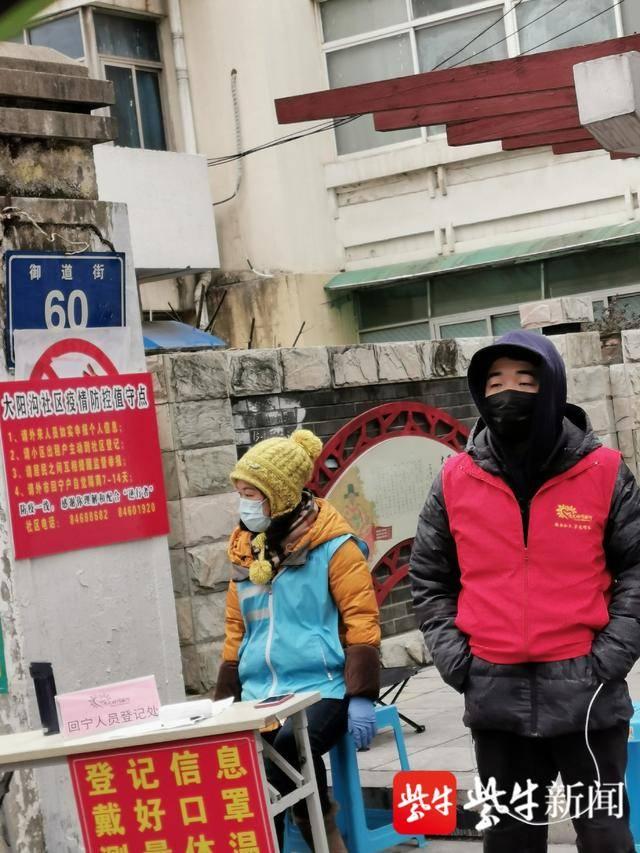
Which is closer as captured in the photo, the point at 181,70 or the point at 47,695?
the point at 47,695

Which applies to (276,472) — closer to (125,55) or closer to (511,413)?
(511,413)

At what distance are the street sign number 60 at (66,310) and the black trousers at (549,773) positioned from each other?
101 inches

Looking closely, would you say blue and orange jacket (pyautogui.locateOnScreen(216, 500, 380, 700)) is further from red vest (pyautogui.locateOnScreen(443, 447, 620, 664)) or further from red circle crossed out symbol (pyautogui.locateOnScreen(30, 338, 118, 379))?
red vest (pyautogui.locateOnScreen(443, 447, 620, 664))

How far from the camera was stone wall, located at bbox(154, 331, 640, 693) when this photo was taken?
300 inches

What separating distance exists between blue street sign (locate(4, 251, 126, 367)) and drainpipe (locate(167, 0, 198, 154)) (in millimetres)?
14290

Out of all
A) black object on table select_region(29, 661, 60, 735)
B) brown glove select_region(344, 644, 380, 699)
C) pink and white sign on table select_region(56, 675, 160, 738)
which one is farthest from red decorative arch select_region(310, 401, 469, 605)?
pink and white sign on table select_region(56, 675, 160, 738)

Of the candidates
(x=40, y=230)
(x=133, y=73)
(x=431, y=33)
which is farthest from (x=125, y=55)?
(x=40, y=230)

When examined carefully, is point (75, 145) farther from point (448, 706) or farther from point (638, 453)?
point (638, 453)

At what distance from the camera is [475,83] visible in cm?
654

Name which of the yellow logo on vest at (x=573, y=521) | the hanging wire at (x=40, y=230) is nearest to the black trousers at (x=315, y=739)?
the yellow logo on vest at (x=573, y=521)

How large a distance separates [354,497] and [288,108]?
267 centimetres

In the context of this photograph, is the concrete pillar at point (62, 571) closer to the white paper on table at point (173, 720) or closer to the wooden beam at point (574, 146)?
the white paper on table at point (173, 720)

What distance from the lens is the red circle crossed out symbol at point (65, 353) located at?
5.46 meters

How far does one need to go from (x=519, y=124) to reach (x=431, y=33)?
13.4 meters
